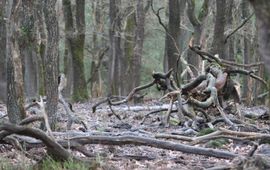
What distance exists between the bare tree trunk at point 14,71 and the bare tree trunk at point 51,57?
429 mm

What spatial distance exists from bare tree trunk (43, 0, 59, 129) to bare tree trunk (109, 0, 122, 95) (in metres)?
16.8

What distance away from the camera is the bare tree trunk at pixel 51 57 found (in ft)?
28.5

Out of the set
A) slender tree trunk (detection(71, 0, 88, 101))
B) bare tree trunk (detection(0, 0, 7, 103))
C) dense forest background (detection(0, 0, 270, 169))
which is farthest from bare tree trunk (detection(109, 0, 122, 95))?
bare tree trunk (detection(0, 0, 7, 103))

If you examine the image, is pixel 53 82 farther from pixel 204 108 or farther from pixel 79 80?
pixel 79 80

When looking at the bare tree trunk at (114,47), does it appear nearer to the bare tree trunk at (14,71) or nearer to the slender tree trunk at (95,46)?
the slender tree trunk at (95,46)

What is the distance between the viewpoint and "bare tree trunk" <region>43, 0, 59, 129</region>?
869cm

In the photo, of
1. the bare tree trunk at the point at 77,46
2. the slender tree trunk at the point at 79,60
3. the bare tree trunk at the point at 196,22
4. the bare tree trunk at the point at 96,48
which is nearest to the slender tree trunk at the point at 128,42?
the bare tree trunk at the point at 96,48

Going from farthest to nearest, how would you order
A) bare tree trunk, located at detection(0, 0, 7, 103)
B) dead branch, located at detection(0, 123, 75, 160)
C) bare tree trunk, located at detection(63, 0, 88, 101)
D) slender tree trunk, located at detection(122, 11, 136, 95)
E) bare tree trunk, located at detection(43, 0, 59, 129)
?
slender tree trunk, located at detection(122, 11, 136, 95) < bare tree trunk, located at detection(63, 0, 88, 101) < bare tree trunk, located at detection(0, 0, 7, 103) < bare tree trunk, located at detection(43, 0, 59, 129) < dead branch, located at detection(0, 123, 75, 160)

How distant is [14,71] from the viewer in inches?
352

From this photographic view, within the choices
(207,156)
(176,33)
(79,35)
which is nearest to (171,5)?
(176,33)

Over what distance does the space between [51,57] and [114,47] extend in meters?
18.0

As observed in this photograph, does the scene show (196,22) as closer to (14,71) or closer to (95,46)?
(95,46)

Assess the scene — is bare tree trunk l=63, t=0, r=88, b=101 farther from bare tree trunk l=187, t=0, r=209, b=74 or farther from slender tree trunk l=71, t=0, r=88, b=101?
bare tree trunk l=187, t=0, r=209, b=74

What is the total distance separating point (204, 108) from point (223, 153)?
3.13m
